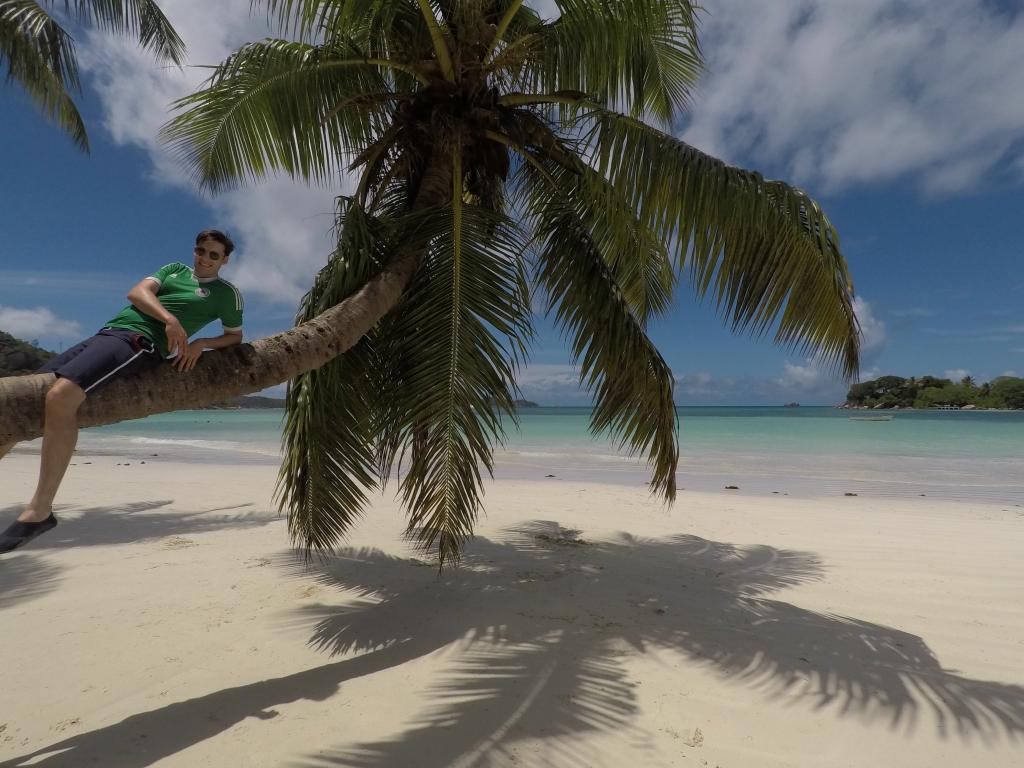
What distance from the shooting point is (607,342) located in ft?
14.2

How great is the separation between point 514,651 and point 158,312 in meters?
2.71

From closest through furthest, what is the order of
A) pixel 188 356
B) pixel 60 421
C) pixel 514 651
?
pixel 60 421, pixel 188 356, pixel 514 651

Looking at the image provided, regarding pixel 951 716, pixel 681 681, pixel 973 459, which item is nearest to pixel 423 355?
pixel 681 681

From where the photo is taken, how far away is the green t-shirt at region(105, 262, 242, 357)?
2404 mm

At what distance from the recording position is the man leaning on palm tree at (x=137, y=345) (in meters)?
2.05

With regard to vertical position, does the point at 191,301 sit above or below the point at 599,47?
below

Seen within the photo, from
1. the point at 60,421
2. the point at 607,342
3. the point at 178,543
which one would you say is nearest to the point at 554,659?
the point at 607,342

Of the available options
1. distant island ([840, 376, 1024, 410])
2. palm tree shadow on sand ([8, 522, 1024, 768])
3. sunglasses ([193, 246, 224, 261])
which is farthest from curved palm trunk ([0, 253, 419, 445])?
distant island ([840, 376, 1024, 410])

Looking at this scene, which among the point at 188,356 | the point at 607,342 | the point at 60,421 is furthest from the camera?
the point at 607,342

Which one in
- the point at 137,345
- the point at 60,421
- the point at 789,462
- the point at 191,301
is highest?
A: the point at 191,301

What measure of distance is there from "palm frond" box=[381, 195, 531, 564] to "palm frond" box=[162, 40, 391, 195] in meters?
1.69

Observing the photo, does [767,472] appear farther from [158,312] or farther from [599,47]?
[158,312]

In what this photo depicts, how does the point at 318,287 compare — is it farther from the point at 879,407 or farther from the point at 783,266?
the point at 879,407

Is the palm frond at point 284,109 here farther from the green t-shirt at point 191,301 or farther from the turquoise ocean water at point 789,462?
the turquoise ocean water at point 789,462
